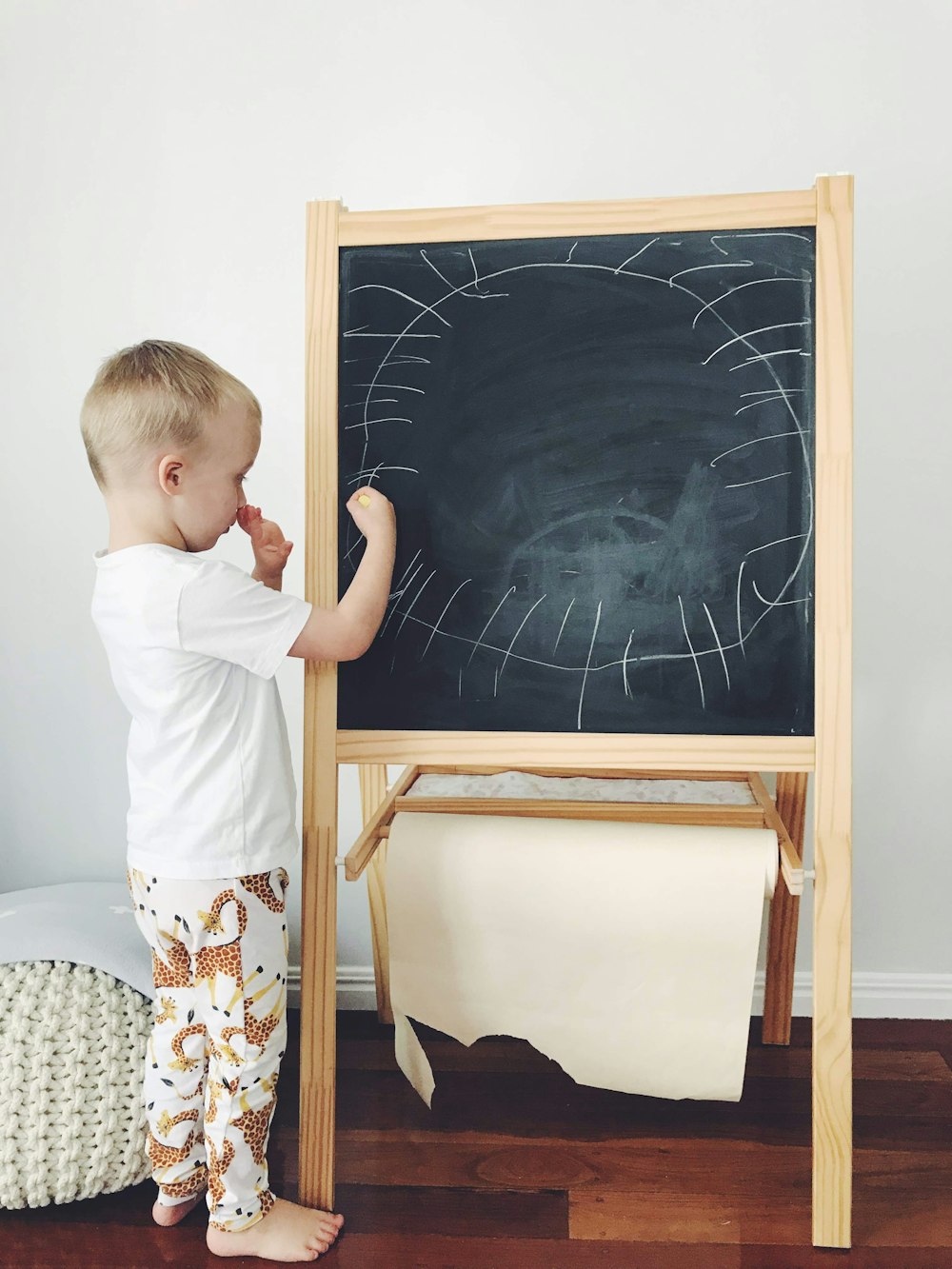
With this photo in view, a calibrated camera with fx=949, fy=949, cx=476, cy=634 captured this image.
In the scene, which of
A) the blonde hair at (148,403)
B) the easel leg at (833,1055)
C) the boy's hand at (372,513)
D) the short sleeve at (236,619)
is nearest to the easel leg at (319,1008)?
the short sleeve at (236,619)

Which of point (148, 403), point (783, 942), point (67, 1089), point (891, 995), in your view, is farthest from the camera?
point (891, 995)

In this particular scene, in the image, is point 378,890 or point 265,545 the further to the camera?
point 378,890

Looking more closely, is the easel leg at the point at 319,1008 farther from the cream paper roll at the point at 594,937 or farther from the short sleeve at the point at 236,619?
the short sleeve at the point at 236,619

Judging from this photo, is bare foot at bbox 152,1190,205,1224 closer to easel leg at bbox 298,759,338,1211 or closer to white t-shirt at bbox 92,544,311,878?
easel leg at bbox 298,759,338,1211

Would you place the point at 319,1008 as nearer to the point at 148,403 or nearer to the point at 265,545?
the point at 265,545

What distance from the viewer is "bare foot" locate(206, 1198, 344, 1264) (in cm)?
128

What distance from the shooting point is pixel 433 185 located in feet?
5.95

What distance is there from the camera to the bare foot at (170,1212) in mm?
1373

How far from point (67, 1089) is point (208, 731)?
A: 610 mm

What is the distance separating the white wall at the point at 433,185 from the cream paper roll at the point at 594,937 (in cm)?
57

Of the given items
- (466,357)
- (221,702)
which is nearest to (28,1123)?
(221,702)

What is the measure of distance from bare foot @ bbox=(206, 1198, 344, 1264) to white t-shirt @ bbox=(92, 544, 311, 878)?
1.64 ft

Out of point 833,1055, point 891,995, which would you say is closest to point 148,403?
point 833,1055

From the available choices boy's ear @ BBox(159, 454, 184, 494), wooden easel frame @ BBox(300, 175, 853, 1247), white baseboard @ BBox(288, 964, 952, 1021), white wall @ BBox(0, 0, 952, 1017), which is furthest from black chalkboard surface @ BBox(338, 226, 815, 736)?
white baseboard @ BBox(288, 964, 952, 1021)
